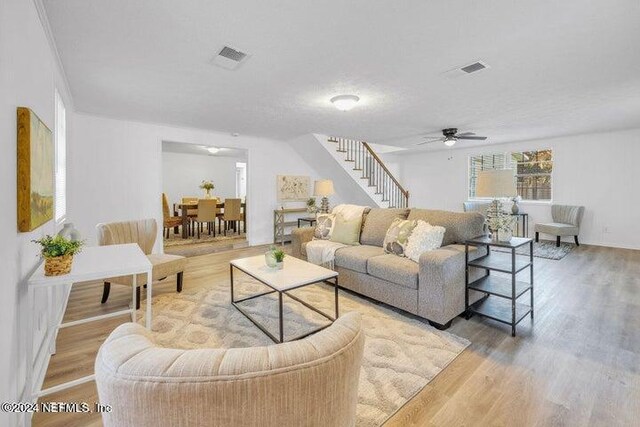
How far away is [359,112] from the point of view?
4.22 m

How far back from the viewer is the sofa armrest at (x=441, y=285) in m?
2.43

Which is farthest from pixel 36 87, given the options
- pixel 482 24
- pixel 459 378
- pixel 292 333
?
pixel 459 378

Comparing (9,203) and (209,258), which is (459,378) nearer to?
(9,203)

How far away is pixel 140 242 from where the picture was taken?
133 inches

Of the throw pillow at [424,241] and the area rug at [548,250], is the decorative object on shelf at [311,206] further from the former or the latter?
the throw pillow at [424,241]

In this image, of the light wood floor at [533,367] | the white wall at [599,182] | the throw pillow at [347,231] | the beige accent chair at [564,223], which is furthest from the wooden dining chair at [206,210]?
the beige accent chair at [564,223]

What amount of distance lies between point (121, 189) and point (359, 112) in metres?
3.92

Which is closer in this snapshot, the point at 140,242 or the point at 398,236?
the point at 398,236

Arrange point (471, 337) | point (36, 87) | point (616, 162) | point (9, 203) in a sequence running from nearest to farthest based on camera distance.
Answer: point (9, 203) < point (36, 87) < point (471, 337) < point (616, 162)

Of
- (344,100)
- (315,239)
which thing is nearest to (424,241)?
(315,239)

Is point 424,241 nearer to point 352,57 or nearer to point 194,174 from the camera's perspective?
point 352,57

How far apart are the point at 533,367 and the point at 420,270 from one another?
0.98 meters

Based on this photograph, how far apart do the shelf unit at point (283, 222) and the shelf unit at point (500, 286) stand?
420 cm

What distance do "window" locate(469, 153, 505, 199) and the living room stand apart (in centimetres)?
206
